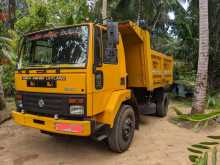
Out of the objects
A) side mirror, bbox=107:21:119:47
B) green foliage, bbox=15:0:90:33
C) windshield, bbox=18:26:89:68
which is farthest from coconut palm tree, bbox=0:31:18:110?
side mirror, bbox=107:21:119:47

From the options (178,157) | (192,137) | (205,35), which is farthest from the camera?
(205,35)

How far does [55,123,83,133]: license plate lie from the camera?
430 centimetres

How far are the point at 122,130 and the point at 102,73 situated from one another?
1.26 metres

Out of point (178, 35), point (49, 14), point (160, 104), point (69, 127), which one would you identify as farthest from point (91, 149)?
point (178, 35)

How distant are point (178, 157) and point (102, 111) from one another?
5.51ft

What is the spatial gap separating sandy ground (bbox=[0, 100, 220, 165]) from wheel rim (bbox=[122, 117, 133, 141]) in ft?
0.92

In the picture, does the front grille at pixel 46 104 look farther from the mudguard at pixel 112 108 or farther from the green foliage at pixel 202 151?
the green foliage at pixel 202 151

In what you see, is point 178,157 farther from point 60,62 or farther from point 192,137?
point 60,62

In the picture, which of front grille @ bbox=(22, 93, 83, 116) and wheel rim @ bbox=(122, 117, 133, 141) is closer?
front grille @ bbox=(22, 93, 83, 116)

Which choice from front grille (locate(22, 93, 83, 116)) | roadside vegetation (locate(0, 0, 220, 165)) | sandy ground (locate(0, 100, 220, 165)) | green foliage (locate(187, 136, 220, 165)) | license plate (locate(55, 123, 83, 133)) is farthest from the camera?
roadside vegetation (locate(0, 0, 220, 165))

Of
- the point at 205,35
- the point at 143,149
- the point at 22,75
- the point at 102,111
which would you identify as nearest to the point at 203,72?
the point at 205,35

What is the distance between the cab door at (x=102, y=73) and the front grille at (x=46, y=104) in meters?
0.51

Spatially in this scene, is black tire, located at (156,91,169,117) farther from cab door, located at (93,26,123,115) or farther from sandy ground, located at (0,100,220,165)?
cab door, located at (93,26,123,115)

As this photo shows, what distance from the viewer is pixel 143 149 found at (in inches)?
216
